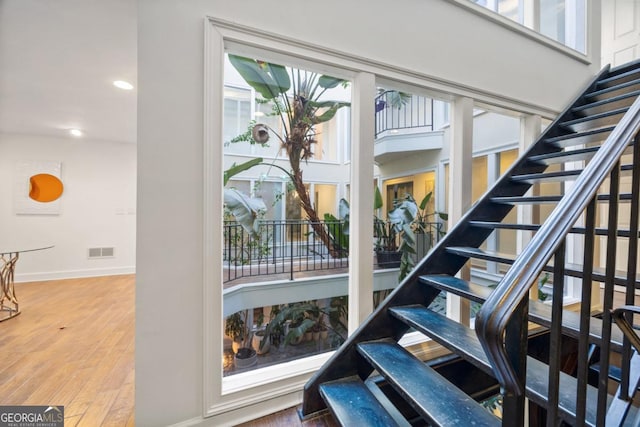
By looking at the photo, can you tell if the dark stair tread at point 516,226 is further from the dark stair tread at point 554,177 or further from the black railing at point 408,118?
the black railing at point 408,118

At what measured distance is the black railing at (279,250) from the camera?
2285 mm

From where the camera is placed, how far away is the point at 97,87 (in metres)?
2.91

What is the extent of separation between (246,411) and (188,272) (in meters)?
0.95

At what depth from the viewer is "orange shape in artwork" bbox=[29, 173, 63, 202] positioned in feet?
15.0

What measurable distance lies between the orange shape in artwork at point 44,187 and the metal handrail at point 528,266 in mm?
6473

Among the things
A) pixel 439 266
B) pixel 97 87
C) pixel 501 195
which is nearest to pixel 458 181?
pixel 501 195

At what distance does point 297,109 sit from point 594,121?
2539 millimetres

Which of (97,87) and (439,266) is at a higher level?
(97,87)

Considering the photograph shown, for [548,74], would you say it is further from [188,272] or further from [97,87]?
[97,87]

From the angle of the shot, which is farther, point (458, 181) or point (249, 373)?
point (458, 181)

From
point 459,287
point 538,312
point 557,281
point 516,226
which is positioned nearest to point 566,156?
point 516,226

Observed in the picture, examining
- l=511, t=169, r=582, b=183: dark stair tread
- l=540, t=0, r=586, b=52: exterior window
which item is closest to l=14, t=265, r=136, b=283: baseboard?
l=511, t=169, r=582, b=183: dark stair tread

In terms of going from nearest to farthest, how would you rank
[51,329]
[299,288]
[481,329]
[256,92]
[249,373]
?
[481,329] → [249,373] → [256,92] → [51,329] → [299,288]

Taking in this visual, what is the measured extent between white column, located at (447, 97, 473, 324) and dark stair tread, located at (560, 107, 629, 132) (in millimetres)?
837
